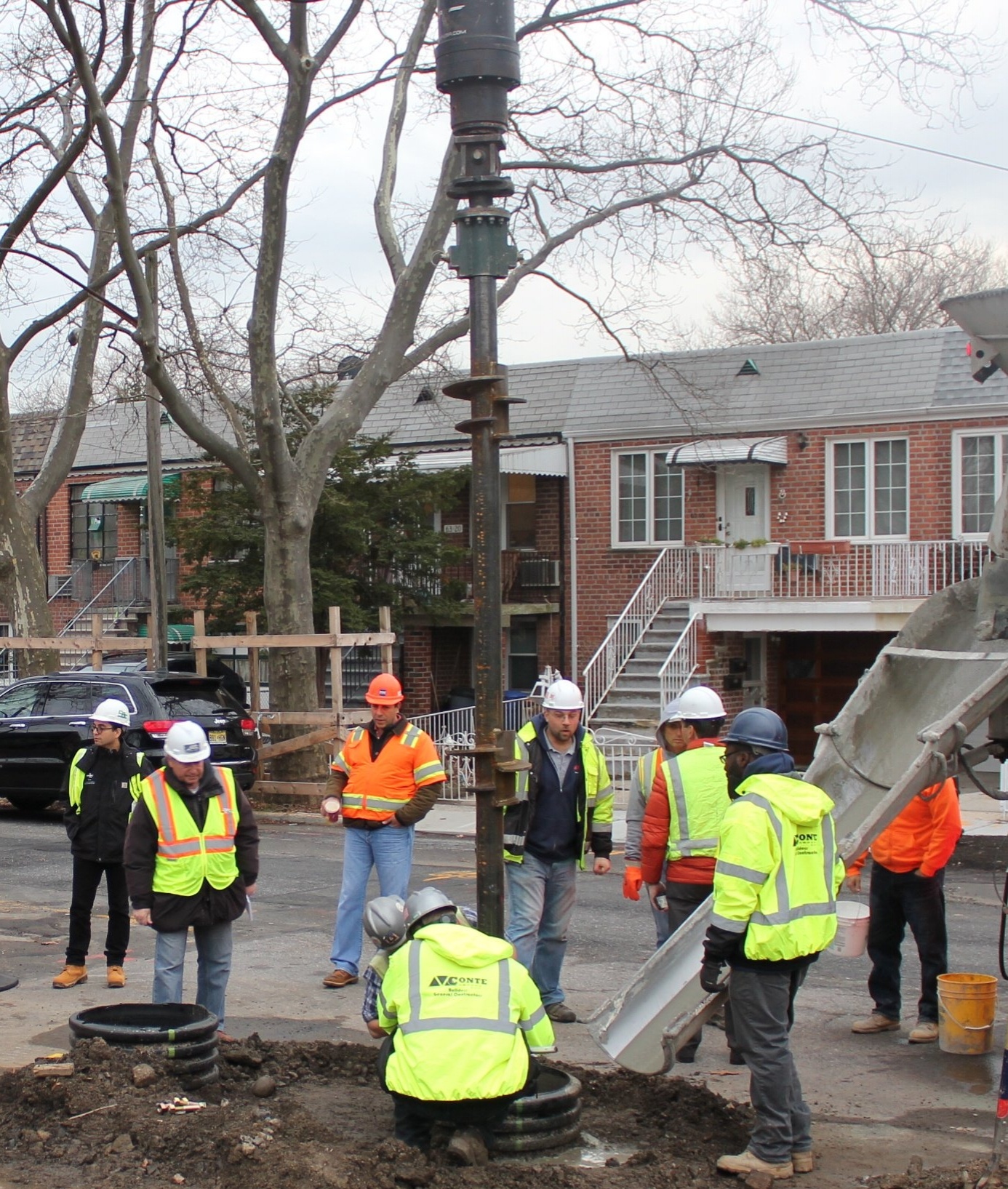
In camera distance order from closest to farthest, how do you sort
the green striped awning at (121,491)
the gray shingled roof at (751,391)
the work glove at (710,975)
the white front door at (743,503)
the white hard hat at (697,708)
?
the work glove at (710,975) → the white hard hat at (697,708) → the gray shingled roof at (751,391) → the white front door at (743,503) → the green striped awning at (121,491)

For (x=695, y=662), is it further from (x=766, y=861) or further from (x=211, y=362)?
(x=766, y=861)

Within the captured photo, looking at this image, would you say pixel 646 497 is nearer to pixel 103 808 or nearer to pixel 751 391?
pixel 751 391

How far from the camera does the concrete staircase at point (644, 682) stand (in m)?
21.6

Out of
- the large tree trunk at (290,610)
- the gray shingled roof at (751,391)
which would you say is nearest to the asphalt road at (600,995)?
the large tree trunk at (290,610)

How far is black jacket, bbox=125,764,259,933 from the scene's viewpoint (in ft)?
22.7

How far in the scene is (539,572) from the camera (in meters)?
25.8

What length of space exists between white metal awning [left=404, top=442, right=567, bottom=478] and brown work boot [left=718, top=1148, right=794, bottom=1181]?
19697 mm

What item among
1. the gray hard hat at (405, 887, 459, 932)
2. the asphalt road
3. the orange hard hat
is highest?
the orange hard hat

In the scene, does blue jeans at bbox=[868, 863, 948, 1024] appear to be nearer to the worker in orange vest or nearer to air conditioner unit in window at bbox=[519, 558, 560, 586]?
the worker in orange vest

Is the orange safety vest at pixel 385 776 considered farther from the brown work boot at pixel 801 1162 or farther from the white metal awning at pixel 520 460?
the white metal awning at pixel 520 460

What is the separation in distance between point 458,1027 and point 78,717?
13.6 metres

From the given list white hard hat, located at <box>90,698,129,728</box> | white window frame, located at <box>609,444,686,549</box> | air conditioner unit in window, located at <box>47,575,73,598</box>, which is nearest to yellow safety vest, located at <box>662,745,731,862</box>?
white hard hat, located at <box>90,698,129,728</box>

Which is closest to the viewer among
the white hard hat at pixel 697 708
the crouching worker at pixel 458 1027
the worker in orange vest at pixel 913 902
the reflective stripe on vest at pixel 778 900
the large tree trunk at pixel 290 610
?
the crouching worker at pixel 458 1027

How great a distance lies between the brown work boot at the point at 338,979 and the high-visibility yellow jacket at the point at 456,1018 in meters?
3.65
